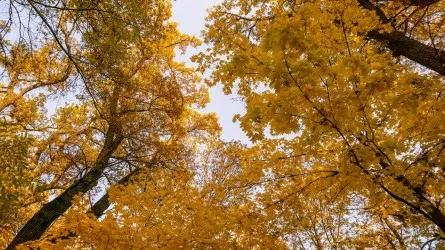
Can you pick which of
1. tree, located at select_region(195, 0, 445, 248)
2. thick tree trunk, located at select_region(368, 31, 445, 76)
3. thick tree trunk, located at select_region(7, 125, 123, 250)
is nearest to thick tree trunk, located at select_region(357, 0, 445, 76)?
thick tree trunk, located at select_region(368, 31, 445, 76)

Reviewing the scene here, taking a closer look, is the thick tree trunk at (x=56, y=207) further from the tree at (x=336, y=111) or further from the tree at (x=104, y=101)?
the tree at (x=336, y=111)

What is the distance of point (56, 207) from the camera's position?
6715 mm

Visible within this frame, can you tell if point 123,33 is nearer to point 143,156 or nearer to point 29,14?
point 29,14

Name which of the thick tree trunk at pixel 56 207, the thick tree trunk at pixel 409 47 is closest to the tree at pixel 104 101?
the thick tree trunk at pixel 56 207

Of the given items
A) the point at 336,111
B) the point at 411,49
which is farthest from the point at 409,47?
the point at 336,111

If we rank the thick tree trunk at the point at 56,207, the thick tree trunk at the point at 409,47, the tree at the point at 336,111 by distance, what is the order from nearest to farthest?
the tree at the point at 336,111 < the thick tree trunk at the point at 409,47 < the thick tree trunk at the point at 56,207

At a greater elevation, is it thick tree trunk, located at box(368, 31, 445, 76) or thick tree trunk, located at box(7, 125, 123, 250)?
thick tree trunk, located at box(368, 31, 445, 76)

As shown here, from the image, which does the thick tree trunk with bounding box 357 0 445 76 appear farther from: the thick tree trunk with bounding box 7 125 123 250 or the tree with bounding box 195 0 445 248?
the thick tree trunk with bounding box 7 125 123 250

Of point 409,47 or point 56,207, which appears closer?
point 409,47

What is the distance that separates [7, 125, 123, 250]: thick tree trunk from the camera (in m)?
6.21

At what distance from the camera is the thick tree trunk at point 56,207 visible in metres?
6.21

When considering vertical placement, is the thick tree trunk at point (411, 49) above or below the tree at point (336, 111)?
above

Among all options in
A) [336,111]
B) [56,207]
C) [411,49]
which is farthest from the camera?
[56,207]

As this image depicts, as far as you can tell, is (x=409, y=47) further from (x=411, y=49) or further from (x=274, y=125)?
(x=274, y=125)
